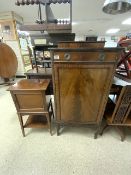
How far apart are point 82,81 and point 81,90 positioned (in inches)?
4.5

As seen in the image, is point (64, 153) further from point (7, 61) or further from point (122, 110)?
point (7, 61)

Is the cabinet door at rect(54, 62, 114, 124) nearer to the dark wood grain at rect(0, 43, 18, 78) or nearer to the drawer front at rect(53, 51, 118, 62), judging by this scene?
the drawer front at rect(53, 51, 118, 62)

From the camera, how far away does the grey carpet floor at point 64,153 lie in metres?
1.22

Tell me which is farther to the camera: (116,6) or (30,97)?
(116,6)

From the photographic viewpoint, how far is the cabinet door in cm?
112

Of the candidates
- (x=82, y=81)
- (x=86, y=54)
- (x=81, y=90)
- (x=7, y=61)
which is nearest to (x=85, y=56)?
(x=86, y=54)

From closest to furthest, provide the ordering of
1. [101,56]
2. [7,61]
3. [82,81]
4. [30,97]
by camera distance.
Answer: [101,56]
[82,81]
[30,97]
[7,61]

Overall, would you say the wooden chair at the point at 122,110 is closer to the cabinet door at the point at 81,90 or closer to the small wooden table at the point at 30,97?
the cabinet door at the point at 81,90

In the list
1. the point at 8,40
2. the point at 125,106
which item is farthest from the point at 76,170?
the point at 8,40

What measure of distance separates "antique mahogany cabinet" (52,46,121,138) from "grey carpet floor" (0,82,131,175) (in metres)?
0.30

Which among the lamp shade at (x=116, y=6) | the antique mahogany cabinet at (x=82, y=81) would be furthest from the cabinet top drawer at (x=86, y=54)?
the lamp shade at (x=116, y=6)

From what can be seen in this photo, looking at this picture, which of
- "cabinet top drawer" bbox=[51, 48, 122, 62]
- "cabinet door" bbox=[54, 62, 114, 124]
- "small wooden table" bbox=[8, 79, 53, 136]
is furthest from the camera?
"small wooden table" bbox=[8, 79, 53, 136]

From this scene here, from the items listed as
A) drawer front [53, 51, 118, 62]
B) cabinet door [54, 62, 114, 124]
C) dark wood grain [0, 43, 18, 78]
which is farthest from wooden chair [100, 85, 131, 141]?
dark wood grain [0, 43, 18, 78]

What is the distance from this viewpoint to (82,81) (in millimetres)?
1198
